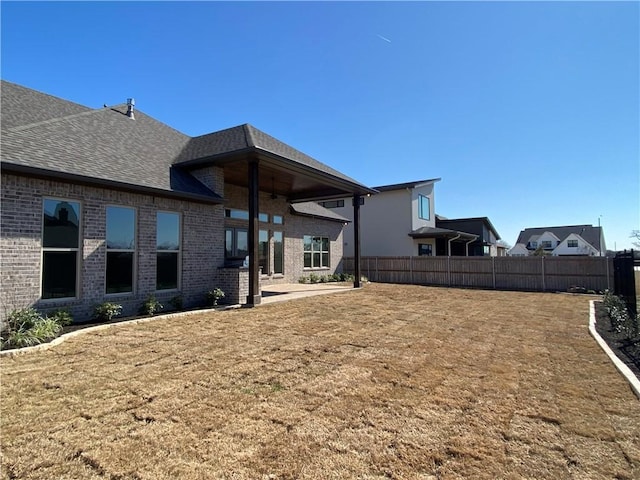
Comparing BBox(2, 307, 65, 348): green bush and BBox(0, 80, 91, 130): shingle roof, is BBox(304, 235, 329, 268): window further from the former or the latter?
BBox(2, 307, 65, 348): green bush

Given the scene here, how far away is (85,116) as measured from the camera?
1032 cm

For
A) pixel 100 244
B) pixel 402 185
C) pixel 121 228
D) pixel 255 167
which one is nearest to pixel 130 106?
pixel 255 167

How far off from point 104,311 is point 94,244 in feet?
5.16

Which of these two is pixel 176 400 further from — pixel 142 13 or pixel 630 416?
pixel 142 13

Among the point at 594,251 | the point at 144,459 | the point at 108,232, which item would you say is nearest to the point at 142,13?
the point at 108,232

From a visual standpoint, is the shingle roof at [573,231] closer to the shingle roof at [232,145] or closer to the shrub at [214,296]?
the shingle roof at [232,145]

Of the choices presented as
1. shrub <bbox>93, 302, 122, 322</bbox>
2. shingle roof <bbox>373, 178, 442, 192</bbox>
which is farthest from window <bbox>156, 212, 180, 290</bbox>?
shingle roof <bbox>373, 178, 442, 192</bbox>

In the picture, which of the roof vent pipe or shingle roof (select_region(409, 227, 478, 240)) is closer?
the roof vent pipe

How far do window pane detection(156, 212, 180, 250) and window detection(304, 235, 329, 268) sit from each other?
9.24m

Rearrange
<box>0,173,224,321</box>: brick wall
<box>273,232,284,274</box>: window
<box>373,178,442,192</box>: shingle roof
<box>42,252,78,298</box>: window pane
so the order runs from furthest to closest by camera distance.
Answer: <box>373,178,442,192</box>: shingle roof, <box>273,232,284,274</box>: window, <box>42,252,78,298</box>: window pane, <box>0,173,224,321</box>: brick wall

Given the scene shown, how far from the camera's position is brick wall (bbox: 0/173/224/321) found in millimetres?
6562

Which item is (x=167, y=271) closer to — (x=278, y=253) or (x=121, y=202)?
(x=121, y=202)

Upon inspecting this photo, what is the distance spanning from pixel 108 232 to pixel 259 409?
680 cm

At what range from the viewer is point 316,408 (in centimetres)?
352
